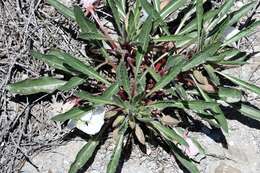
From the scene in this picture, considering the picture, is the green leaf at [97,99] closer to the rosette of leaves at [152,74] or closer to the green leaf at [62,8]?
the rosette of leaves at [152,74]

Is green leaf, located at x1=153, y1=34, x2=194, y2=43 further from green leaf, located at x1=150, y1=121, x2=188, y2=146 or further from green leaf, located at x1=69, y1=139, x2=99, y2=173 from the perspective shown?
green leaf, located at x1=69, y1=139, x2=99, y2=173

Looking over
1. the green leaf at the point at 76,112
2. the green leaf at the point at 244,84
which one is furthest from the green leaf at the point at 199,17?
the green leaf at the point at 76,112

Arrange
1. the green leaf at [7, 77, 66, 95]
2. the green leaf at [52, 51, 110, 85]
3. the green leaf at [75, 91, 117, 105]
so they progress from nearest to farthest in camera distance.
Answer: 1. the green leaf at [75, 91, 117, 105]
2. the green leaf at [52, 51, 110, 85]
3. the green leaf at [7, 77, 66, 95]

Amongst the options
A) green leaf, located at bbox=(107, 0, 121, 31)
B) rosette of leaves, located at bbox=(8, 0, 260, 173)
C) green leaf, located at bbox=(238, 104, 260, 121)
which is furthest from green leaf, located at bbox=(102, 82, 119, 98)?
Answer: green leaf, located at bbox=(238, 104, 260, 121)

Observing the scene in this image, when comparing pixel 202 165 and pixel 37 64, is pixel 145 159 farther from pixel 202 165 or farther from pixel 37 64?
pixel 37 64

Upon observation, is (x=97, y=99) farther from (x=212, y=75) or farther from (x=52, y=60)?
(x=212, y=75)

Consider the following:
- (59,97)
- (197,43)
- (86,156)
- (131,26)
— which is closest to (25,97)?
(59,97)
